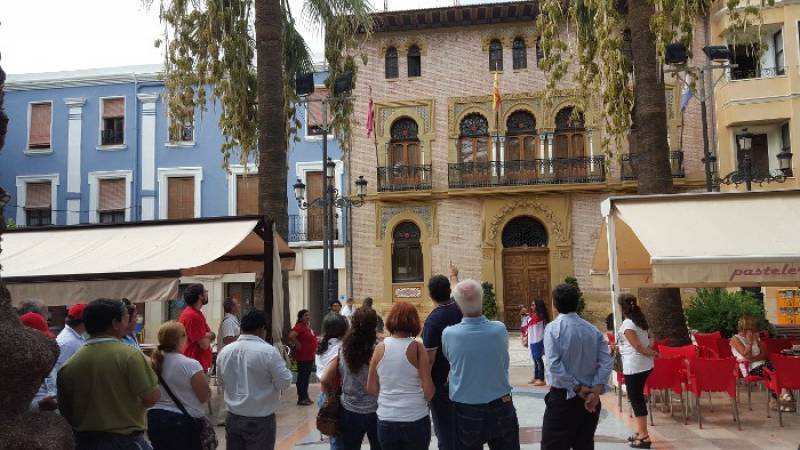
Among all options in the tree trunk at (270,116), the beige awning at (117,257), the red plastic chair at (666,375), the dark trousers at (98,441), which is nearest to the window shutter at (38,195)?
the beige awning at (117,257)

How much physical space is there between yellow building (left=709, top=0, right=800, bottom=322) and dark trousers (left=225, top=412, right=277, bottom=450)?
2059 centimetres

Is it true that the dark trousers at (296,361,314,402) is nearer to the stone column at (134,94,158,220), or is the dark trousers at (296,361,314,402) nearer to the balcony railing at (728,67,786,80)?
the balcony railing at (728,67,786,80)

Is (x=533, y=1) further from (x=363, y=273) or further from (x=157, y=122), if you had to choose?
(x=157, y=122)

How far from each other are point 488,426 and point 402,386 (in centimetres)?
68

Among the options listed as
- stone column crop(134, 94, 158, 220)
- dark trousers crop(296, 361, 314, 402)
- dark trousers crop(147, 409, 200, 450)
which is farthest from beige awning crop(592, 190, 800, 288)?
stone column crop(134, 94, 158, 220)

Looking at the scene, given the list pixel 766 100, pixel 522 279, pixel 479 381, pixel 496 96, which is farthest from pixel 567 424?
pixel 766 100

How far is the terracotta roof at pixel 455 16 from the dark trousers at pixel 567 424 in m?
22.5

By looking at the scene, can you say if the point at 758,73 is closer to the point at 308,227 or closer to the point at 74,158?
the point at 308,227

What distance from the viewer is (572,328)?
5297mm

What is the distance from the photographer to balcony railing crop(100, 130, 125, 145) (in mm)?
27469

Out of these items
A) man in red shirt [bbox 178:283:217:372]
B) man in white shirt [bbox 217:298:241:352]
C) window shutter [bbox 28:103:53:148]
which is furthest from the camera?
window shutter [bbox 28:103:53:148]

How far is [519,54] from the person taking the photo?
26.2 metres

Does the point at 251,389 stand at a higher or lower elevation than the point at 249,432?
higher

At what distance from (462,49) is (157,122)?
1237cm
